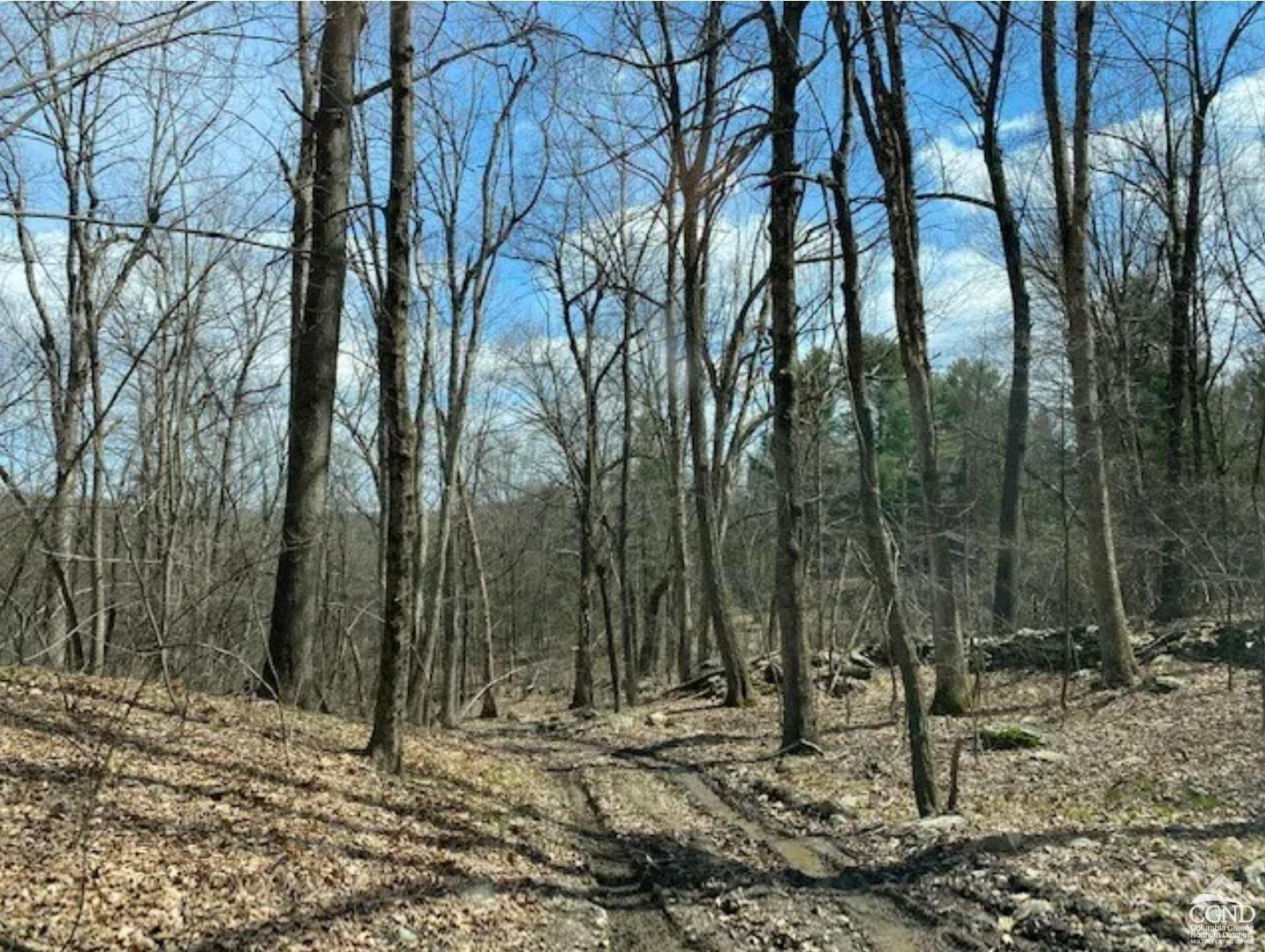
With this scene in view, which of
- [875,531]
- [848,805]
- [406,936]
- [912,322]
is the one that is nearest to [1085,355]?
[912,322]

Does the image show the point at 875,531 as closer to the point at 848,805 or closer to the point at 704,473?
the point at 848,805

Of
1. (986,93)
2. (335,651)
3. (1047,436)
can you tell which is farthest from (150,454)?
(1047,436)

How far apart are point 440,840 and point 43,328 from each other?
1347cm

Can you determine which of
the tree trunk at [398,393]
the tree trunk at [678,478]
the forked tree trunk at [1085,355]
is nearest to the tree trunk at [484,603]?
the tree trunk at [678,478]

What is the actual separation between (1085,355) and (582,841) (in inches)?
341

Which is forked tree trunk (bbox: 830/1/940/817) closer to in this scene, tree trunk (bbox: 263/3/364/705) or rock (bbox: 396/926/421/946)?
rock (bbox: 396/926/421/946)

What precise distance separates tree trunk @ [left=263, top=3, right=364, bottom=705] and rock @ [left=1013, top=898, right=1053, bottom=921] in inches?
281

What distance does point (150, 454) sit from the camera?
763 inches

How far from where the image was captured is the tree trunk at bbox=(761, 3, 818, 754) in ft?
35.2

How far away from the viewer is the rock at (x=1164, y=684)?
38.4ft

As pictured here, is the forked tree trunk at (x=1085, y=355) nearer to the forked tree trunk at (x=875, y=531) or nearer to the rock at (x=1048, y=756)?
the rock at (x=1048, y=756)

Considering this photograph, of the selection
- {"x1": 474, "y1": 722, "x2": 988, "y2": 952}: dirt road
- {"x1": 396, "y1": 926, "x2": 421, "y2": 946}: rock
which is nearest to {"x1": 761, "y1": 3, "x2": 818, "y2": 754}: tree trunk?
{"x1": 474, "y1": 722, "x2": 988, "y2": 952}: dirt road

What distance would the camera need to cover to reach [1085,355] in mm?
12242

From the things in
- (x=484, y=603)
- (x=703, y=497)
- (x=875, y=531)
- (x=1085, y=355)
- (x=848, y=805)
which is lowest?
(x=848, y=805)
